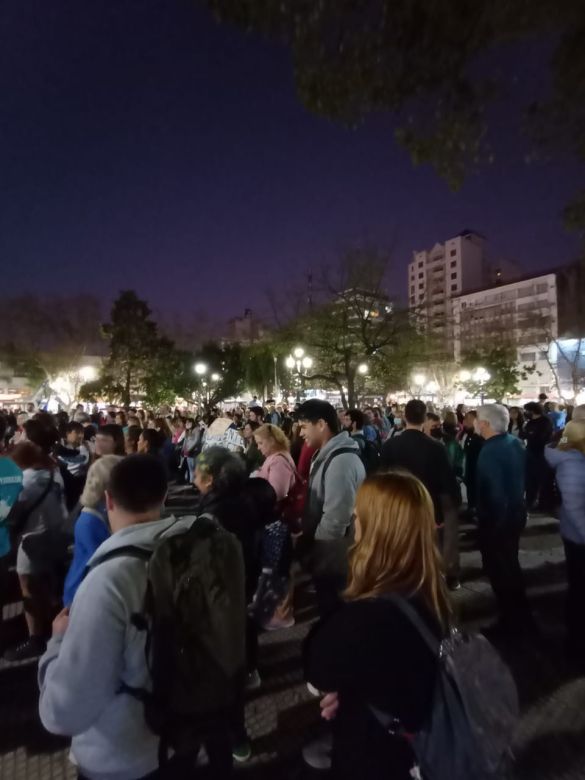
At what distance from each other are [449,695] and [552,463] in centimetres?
345

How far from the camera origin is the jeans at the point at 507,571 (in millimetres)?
4742

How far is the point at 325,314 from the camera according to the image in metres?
18.4

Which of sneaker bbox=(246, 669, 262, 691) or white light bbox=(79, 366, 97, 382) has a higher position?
white light bbox=(79, 366, 97, 382)

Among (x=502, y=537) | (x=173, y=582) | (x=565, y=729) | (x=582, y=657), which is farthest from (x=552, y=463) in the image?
(x=173, y=582)

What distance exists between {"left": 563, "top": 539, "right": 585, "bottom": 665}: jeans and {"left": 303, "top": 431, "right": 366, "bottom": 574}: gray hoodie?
2.01m

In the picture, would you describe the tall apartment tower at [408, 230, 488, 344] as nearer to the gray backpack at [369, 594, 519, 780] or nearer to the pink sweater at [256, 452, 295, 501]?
the pink sweater at [256, 452, 295, 501]

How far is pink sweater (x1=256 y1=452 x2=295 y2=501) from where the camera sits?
15.0 feet

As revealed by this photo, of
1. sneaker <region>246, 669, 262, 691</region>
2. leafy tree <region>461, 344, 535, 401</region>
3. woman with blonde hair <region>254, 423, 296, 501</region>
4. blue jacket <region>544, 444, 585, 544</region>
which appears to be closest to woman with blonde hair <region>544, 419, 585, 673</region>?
blue jacket <region>544, 444, 585, 544</region>

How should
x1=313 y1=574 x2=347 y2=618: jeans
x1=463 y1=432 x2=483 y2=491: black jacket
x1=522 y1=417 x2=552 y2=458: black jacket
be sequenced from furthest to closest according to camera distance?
x1=522 y1=417 x2=552 y2=458: black jacket < x1=463 y1=432 x2=483 y2=491: black jacket < x1=313 y1=574 x2=347 y2=618: jeans

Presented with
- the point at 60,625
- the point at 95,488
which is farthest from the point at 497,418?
the point at 60,625

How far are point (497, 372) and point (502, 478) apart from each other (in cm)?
3807

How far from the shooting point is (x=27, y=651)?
4.50 meters

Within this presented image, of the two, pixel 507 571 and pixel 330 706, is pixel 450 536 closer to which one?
pixel 507 571

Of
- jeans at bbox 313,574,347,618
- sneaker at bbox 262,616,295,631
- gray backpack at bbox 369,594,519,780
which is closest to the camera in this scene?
gray backpack at bbox 369,594,519,780
